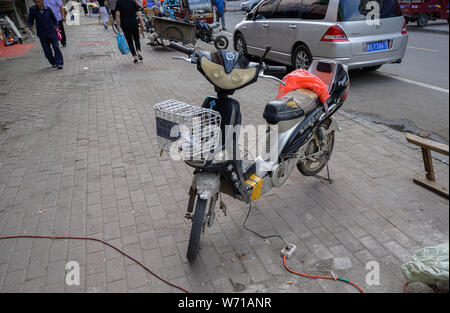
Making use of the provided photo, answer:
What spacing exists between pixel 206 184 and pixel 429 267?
1.63 metres

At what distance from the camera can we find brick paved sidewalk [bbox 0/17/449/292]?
8.66ft

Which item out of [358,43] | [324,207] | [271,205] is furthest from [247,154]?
[358,43]

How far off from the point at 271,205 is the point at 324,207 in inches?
21.3

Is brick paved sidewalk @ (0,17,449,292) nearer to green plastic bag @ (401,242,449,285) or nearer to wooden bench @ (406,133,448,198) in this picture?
wooden bench @ (406,133,448,198)

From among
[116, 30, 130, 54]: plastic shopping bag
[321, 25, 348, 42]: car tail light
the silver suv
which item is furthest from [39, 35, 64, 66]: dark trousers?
[321, 25, 348, 42]: car tail light

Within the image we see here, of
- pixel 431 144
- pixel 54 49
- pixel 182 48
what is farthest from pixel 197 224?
pixel 54 49

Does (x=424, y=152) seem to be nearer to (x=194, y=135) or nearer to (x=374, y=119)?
(x=374, y=119)

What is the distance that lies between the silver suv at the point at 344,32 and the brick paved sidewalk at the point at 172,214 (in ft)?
6.57

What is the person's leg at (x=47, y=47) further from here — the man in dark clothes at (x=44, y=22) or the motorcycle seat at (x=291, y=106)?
the motorcycle seat at (x=291, y=106)

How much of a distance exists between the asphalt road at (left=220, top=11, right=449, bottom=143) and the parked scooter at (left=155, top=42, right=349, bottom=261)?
72.1 inches

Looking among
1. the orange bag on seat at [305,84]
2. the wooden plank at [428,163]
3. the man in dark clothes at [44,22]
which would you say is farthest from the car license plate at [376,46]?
the man in dark clothes at [44,22]

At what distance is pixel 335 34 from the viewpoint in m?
6.71

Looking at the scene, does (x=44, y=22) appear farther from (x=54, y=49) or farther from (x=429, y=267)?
(x=429, y=267)
